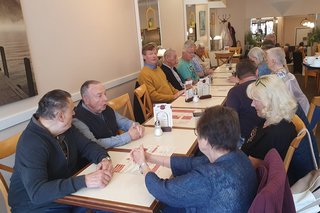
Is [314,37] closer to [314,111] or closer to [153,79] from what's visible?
[153,79]

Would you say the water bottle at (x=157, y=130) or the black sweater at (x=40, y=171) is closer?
the black sweater at (x=40, y=171)

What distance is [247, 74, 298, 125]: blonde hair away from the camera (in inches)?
67.4

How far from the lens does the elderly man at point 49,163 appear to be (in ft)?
4.61

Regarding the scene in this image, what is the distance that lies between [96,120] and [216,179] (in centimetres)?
126

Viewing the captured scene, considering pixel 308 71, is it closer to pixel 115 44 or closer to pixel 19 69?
pixel 115 44

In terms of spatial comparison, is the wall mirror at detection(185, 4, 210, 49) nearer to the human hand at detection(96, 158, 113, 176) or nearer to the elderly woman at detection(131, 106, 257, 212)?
the human hand at detection(96, 158, 113, 176)

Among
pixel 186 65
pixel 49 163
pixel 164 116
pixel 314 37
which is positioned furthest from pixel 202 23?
pixel 49 163

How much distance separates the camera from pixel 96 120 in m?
2.16

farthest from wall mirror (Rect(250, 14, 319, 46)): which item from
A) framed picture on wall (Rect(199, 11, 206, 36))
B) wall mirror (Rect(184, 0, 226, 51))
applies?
framed picture on wall (Rect(199, 11, 206, 36))

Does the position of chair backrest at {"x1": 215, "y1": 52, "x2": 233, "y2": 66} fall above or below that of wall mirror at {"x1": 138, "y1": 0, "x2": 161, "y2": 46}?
below

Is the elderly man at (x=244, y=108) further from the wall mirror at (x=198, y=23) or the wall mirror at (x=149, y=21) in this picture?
the wall mirror at (x=198, y=23)

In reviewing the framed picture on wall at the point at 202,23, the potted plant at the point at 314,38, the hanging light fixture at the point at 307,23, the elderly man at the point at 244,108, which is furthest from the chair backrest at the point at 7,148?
the hanging light fixture at the point at 307,23

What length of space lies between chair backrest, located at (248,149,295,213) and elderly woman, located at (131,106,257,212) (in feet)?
0.24

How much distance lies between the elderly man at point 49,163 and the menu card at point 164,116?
58cm
